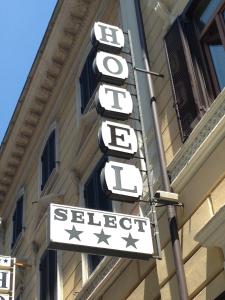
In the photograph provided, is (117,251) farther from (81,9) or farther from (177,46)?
(81,9)

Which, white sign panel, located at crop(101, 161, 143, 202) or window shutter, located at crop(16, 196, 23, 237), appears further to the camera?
window shutter, located at crop(16, 196, 23, 237)

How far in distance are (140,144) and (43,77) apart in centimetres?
686

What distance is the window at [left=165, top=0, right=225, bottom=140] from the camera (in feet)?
25.8

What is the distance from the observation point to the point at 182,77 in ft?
27.5

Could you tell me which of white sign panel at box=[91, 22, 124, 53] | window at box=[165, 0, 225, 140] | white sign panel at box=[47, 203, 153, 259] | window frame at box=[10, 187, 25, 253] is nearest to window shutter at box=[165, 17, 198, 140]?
window at box=[165, 0, 225, 140]

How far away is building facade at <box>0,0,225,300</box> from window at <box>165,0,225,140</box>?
2 centimetres

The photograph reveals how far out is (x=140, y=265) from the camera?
828 cm

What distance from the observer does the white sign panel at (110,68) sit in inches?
366

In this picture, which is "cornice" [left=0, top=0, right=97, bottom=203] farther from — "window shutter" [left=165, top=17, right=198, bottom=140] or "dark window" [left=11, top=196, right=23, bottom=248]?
"window shutter" [left=165, top=17, right=198, bottom=140]

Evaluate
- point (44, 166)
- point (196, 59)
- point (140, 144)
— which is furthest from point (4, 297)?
point (196, 59)

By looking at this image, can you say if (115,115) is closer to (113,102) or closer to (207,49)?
(113,102)

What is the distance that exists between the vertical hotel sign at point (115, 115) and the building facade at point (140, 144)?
0.25m

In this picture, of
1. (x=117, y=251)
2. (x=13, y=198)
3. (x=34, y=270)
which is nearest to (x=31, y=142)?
(x=13, y=198)

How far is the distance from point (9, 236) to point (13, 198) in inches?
45.9
